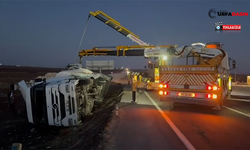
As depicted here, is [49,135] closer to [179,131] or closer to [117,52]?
[179,131]

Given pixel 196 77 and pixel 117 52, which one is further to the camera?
pixel 117 52

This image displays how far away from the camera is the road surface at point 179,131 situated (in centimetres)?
544

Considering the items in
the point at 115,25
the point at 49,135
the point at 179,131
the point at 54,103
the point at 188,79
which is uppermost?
the point at 115,25

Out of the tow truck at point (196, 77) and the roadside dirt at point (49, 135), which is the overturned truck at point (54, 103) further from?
the tow truck at point (196, 77)

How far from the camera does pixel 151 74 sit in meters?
22.7

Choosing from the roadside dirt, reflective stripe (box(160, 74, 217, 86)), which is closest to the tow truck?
reflective stripe (box(160, 74, 217, 86))

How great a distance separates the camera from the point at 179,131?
6648 millimetres

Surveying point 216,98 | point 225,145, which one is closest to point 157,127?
point 225,145

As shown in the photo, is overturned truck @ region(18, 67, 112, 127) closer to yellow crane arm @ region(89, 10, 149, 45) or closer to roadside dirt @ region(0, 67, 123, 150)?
roadside dirt @ region(0, 67, 123, 150)

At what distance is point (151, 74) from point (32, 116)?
1619cm

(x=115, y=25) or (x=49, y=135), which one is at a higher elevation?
(x=115, y=25)

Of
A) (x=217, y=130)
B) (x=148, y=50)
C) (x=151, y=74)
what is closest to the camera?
(x=217, y=130)

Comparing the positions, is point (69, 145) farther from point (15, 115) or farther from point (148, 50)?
point (148, 50)

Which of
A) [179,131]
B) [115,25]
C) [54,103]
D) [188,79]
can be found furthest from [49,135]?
[115,25]
